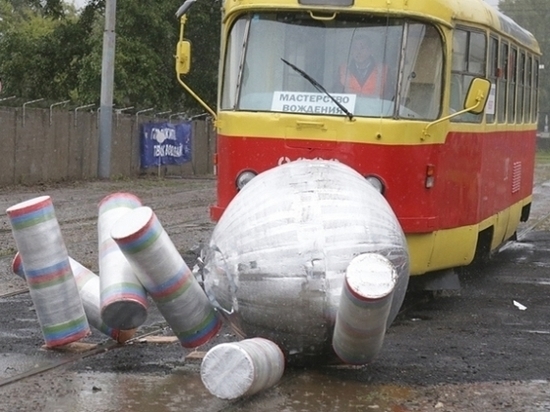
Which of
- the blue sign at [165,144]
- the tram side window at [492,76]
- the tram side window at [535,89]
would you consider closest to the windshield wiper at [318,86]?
the tram side window at [492,76]

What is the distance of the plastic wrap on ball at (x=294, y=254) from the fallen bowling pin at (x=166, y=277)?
0.14 m

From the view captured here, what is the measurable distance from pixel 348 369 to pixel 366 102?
2.91 metres

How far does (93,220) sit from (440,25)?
10.5 metres

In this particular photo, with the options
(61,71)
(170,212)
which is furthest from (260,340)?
(61,71)

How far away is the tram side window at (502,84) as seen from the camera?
45.6ft

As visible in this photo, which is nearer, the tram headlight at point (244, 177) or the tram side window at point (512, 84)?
the tram headlight at point (244, 177)

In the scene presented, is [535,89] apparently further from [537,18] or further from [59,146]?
[537,18]

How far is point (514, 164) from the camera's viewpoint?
15.5m

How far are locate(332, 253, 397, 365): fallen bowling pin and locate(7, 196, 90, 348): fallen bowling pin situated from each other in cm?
200

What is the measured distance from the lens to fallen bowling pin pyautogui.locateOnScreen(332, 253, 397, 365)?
24.3 feet

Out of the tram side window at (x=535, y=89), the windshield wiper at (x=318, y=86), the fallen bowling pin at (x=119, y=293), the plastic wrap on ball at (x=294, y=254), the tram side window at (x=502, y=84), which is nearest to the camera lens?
the plastic wrap on ball at (x=294, y=254)

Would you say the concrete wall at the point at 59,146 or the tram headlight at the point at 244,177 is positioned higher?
the tram headlight at the point at 244,177

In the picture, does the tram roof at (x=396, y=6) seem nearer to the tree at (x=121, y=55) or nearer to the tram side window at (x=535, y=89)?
the tram side window at (x=535, y=89)

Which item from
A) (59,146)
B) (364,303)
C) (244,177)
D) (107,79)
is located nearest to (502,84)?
(244,177)
